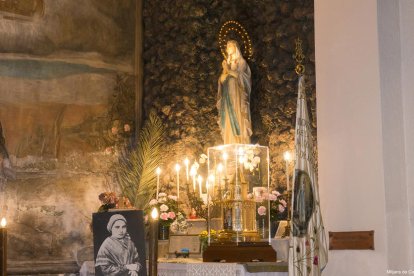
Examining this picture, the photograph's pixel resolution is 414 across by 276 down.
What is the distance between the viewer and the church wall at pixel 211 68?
33.8 feet

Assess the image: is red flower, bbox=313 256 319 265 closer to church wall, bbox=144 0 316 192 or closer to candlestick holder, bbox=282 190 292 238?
candlestick holder, bbox=282 190 292 238

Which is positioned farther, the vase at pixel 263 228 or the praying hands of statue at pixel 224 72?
the praying hands of statue at pixel 224 72

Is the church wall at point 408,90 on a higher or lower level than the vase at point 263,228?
higher

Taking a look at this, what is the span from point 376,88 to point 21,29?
5.48 m

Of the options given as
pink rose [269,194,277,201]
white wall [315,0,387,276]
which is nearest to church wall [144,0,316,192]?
pink rose [269,194,277,201]

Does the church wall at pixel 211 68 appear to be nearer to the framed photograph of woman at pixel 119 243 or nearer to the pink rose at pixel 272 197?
the pink rose at pixel 272 197

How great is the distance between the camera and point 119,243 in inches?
234

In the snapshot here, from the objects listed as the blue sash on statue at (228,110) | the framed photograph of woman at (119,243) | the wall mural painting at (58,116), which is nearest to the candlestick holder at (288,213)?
the blue sash on statue at (228,110)

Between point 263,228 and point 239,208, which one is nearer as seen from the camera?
point 239,208

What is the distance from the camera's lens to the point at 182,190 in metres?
11.3

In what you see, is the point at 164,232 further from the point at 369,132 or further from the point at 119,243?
the point at 119,243

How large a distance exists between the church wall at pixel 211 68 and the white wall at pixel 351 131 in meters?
1.65

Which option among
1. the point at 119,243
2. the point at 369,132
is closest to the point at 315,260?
the point at 369,132

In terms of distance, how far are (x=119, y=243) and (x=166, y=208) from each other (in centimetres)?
387
